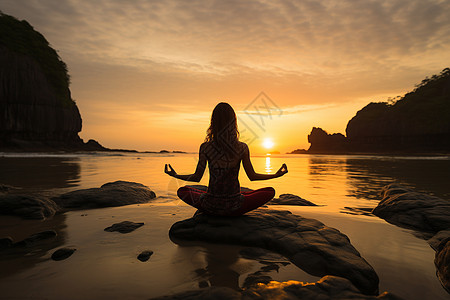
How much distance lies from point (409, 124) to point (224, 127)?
282 ft

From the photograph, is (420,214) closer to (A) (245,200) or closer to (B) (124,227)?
(A) (245,200)

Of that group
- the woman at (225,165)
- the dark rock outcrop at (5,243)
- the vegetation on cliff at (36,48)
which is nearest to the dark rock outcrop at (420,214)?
the woman at (225,165)

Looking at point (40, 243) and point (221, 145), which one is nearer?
point (40, 243)

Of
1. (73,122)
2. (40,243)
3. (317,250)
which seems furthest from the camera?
(73,122)

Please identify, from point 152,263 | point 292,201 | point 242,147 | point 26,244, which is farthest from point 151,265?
point 292,201

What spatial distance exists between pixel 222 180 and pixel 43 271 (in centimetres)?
236

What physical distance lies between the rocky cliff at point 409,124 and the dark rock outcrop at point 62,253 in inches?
3198

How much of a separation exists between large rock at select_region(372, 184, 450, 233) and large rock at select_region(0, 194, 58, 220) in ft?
22.3

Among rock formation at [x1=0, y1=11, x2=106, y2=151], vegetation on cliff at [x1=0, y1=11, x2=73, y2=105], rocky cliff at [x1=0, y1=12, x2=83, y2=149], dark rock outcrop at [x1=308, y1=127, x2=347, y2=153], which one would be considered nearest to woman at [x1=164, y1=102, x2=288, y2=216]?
rock formation at [x1=0, y1=11, x2=106, y2=151]

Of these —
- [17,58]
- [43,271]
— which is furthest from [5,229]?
[17,58]

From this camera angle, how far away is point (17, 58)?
44.2m

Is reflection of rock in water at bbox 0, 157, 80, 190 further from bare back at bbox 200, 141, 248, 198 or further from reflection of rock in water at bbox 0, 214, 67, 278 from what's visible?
bare back at bbox 200, 141, 248, 198

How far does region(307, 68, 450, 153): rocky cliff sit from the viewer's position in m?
63.7

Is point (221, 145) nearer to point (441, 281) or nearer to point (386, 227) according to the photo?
point (441, 281)
